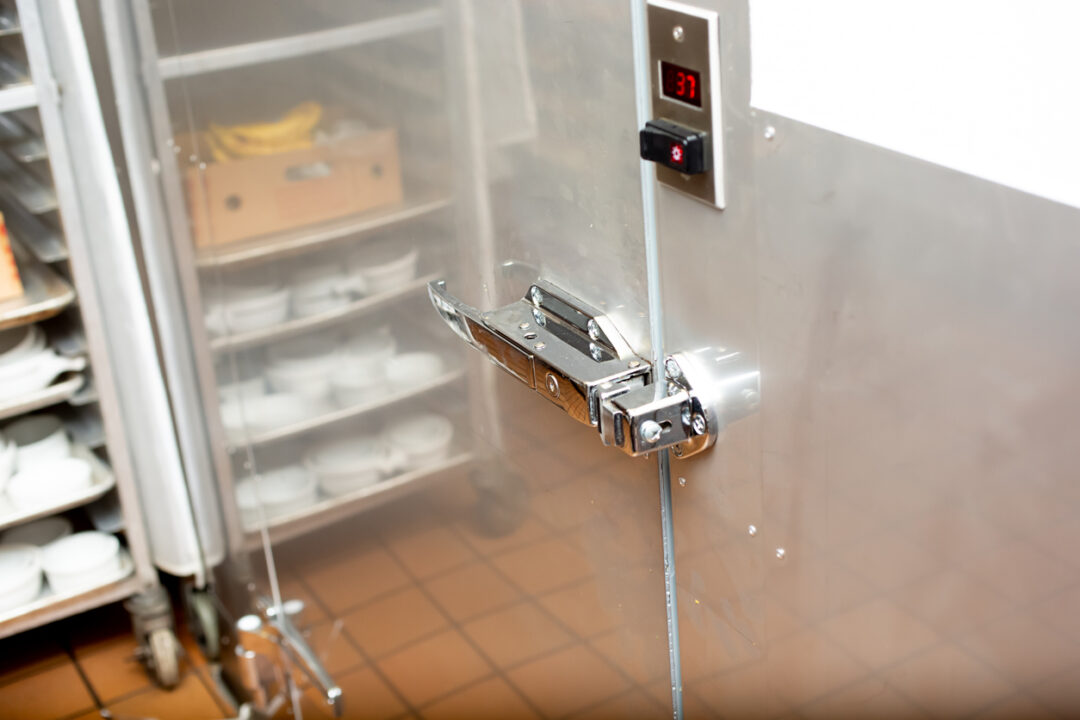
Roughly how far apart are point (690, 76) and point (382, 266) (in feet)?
1.79

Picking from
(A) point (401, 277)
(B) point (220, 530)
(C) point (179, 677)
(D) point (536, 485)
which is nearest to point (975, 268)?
(D) point (536, 485)

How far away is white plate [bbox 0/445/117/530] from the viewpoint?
1977 millimetres

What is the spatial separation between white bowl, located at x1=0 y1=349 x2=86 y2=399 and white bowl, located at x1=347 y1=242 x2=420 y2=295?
3.06ft

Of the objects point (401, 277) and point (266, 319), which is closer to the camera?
point (401, 277)

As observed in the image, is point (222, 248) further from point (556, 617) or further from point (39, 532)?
point (39, 532)

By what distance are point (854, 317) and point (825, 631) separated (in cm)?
24

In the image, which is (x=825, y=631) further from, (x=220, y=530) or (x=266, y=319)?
(x=220, y=530)

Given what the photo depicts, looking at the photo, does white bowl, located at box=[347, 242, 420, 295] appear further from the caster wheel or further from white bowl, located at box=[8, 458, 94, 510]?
the caster wheel

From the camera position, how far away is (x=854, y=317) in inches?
26.7

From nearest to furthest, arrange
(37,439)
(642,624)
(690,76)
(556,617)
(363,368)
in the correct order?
(690,76) < (642,624) < (556,617) < (363,368) < (37,439)

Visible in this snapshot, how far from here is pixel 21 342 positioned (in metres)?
2.00

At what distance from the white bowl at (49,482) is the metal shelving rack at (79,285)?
0.02 metres

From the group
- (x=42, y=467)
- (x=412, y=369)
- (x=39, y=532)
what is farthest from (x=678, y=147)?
(x=39, y=532)

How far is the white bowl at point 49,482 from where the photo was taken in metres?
1.99
